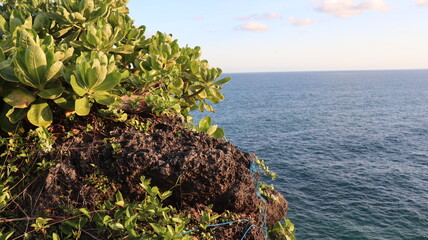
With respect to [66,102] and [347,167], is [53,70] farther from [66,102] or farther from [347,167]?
[347,167]

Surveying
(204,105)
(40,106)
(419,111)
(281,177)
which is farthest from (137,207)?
(419,111)

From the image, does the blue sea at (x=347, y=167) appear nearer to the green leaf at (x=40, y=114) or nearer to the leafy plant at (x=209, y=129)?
the leafy plant at (x=209, y=129)

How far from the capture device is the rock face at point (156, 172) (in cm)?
404

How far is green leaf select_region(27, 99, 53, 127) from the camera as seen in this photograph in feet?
13.7

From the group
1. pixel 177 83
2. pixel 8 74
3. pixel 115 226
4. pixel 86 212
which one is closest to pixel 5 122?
pixel 8 74

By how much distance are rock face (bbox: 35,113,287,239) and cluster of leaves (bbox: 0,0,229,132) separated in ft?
1.82

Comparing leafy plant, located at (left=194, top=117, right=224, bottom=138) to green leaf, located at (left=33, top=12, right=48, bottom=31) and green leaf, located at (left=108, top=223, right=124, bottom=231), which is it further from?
green leaf, located at (left=33, top=12, right=48, bottom=31)

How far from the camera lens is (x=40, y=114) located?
426cm

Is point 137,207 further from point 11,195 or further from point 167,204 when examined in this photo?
point 11,195

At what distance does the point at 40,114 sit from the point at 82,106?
58cm

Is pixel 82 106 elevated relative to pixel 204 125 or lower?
elevated

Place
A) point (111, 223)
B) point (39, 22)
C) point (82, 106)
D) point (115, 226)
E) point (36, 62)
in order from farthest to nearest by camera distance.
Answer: point (39, 22), point (82, 106), point (36, 62), point (111, 223), point (115, 226)

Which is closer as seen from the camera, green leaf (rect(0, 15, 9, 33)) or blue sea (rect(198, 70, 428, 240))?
green leaf (rect(0, 15, 9, 33))

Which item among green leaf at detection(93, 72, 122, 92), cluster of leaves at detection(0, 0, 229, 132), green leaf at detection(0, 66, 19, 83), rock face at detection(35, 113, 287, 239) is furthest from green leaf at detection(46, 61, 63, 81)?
rock face at detection(35, 113, 287, 239)
